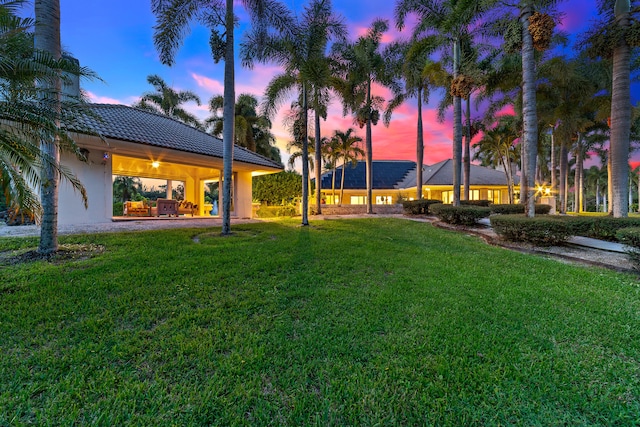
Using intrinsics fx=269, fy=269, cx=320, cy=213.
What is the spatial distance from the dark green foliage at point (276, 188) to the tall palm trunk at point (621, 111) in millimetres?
19661

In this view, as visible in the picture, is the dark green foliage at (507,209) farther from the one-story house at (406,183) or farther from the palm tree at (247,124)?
the palm tree at (247,124)

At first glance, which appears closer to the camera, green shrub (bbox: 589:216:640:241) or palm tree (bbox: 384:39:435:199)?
green shrub (bbox: 589:216:640:241)

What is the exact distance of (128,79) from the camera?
41.9 ft

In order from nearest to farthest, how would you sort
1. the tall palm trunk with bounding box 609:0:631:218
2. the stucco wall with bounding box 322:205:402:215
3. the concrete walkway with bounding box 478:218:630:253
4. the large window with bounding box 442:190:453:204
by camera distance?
the concrete walkway with bounding box 478:218:630:253, the tall palm trunk with bounding box 609:0:631:218, the stucco wall with bounding box 322:205:402:215, the large window with bounding box 442:190:453:204

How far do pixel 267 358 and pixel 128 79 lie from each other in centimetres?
1545

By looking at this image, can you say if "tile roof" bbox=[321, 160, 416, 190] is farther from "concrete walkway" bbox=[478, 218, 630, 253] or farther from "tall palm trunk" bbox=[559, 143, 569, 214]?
"concrete walkway" bbox=[478, 218, 630, 253]

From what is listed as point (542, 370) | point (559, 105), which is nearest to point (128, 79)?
point (542, 370)

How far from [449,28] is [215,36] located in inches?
392

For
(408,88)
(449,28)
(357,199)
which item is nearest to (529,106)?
(449,28)

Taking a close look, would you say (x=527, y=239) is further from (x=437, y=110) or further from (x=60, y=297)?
(x=437, y=110)

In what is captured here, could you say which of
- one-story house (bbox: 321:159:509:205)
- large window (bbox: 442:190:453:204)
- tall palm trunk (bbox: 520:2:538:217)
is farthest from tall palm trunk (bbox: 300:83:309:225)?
large window (bbox: 442:190:453:204)

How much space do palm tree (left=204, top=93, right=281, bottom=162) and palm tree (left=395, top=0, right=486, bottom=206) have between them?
1343 centimetres

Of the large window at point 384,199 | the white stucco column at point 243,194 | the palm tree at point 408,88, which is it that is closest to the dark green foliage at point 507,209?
the palm tree at point 408,88

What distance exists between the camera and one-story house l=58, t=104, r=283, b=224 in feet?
32.5
